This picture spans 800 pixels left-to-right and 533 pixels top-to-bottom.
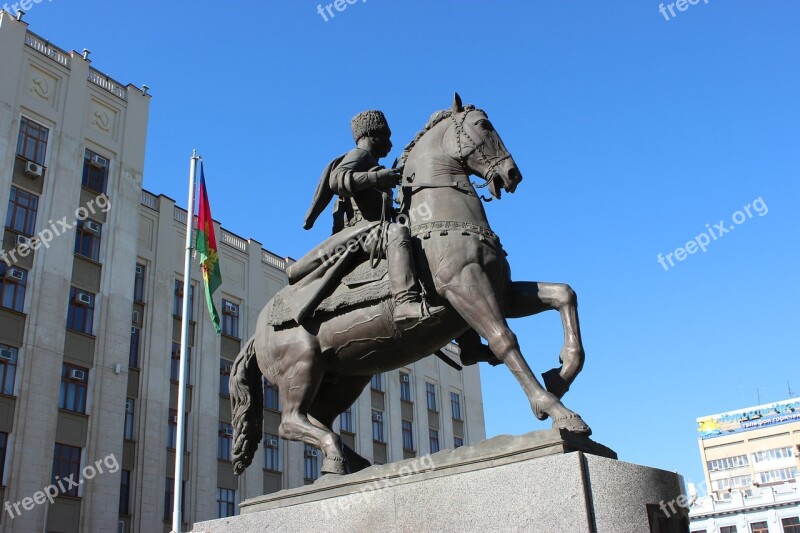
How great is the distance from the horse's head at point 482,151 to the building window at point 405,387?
38.9 metres

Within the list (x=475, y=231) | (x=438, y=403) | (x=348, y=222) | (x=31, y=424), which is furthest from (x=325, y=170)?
(x=438, y=403)

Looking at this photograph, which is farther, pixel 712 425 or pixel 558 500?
pixel 712 425

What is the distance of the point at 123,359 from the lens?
29797 millimetres

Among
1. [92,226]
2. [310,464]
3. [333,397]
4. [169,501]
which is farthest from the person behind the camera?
[310,464]

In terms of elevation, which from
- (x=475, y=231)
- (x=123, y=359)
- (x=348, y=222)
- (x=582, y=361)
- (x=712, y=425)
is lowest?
(x=582, y=361)

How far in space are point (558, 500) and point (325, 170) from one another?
12.8 feet

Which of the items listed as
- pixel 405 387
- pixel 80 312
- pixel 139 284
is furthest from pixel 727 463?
pixel 80 312

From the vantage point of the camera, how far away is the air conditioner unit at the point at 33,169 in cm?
2856

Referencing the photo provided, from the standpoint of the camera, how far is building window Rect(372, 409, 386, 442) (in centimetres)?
4206

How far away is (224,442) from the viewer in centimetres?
3394

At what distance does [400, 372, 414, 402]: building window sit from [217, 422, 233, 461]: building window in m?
13.1

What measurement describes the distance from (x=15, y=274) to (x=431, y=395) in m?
26.6

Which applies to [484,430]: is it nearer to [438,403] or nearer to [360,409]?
[438,403]

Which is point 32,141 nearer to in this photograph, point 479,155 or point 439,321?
point 479,155
